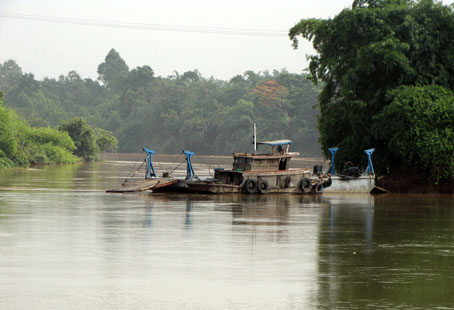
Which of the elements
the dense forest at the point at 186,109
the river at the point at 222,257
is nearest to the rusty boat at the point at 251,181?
the river at the point at 222,257

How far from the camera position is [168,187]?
1608 inches

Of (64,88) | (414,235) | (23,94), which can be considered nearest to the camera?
(414,235)

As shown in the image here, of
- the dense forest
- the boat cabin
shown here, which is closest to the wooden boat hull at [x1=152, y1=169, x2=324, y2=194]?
the boat cabin

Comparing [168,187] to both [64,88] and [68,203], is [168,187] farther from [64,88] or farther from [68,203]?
[64,88]

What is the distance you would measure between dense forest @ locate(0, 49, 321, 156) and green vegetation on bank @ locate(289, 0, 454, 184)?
2785 inches

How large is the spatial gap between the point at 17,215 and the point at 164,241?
823 cm

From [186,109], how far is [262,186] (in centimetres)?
9889

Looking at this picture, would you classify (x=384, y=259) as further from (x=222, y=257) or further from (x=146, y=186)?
(x=146, y=186)

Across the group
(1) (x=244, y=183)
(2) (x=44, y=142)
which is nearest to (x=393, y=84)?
(1) (x=244, y=183)

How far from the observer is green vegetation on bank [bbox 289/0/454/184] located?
4184cm

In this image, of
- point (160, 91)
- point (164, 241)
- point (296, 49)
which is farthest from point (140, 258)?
point (160, 91)

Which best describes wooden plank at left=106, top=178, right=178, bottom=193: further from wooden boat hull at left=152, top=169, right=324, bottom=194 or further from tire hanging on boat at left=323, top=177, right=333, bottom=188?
tire hanging on boat at left=323, top=177, right=333, bottom=188

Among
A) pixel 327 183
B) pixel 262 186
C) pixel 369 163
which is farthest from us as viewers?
pixel 369 163

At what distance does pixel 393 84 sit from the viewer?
45.2 meters
